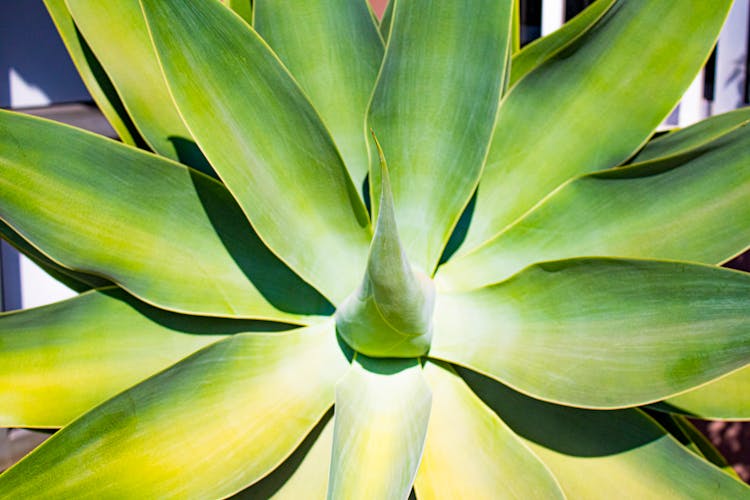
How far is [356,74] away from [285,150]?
146mm

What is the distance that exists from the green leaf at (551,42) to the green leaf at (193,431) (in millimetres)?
436

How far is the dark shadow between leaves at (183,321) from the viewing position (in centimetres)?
72

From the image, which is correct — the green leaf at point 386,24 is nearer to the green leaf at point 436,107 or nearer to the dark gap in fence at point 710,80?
the green leaf at point 436,107

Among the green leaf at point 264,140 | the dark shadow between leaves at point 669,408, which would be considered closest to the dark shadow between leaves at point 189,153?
the green leaf at point 264,140

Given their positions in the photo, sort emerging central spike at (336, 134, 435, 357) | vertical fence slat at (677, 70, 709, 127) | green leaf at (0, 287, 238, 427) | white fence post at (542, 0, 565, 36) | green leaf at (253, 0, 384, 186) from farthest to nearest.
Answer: vertical fence slat at (677, 70, 709, 127)
white fence post at (542, 0, 565, 36)
green leaf at (253, 0, 384, 186)
green leaf at (0, 287, 238, 427)
emerging central spike at (336, 134, 435, 357)

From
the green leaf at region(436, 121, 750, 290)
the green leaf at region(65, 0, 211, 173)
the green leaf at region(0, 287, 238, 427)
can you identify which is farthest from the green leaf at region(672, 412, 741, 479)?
the green leaf at region(65, 0, 211, 173)

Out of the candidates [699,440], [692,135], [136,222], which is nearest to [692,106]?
[692,135]

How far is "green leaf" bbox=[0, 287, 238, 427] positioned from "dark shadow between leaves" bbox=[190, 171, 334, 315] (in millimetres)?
77

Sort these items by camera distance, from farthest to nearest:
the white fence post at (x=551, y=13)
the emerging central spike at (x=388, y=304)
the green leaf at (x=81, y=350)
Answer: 1. the white fence post at (x=551, y=13)
2. the green leaf at (x=81, y=350)
3. the emerging central spike at (x=388, y=304)

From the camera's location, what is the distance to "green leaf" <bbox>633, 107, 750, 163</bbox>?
773 mm

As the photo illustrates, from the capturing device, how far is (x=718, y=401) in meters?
0.75

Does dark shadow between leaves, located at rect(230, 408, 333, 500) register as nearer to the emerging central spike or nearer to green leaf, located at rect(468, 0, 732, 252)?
the emerging central spike

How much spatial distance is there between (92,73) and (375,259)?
0.44 metres

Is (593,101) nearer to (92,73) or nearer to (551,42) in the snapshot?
(551,42)
